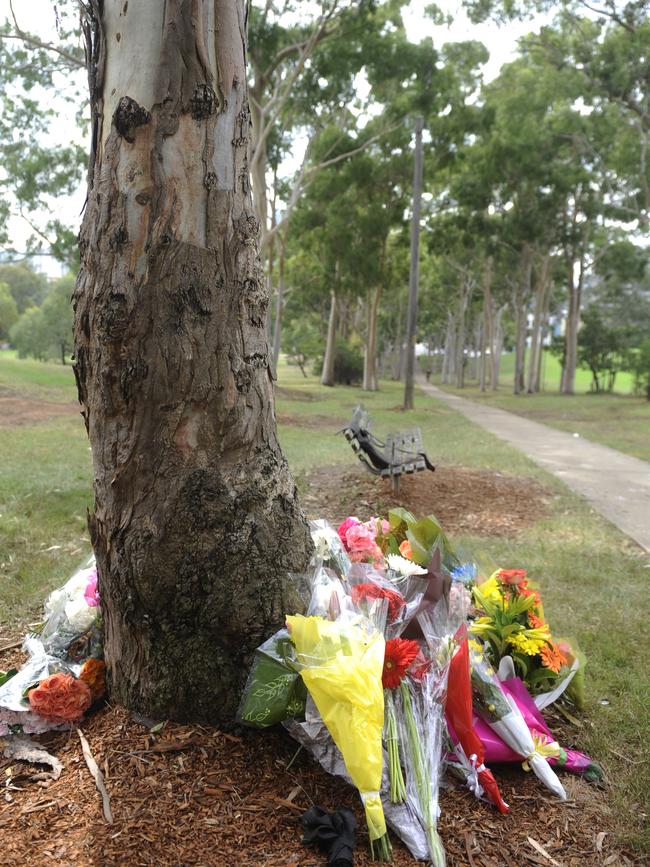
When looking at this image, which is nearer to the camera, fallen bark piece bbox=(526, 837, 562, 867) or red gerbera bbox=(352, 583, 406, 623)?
fallen bark piece bbox=(526, 837, 562, 867)

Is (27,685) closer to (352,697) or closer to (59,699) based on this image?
(59,699)

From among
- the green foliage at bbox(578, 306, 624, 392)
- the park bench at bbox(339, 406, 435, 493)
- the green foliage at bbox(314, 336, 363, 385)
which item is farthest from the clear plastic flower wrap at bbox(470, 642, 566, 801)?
the green foliage at bbox(578, 306, 624, 392)

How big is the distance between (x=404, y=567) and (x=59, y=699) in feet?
4.30

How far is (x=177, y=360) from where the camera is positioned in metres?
2.20

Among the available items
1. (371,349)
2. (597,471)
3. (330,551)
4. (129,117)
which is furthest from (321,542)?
(371,349)

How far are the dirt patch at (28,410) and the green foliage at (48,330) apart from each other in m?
22.9

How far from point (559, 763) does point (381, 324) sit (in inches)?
1924

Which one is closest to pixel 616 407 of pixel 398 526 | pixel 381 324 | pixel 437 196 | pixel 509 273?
pixel 437 196

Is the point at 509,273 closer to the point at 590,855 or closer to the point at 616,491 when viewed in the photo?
the point at 616,491

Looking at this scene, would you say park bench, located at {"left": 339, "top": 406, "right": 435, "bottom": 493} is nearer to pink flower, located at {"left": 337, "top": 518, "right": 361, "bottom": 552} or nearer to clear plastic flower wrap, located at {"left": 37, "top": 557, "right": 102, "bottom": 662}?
pink flower, located at {"left": 337, "top": 518, "right": 361, "bottom": 552}

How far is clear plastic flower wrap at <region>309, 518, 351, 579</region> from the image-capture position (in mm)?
2637

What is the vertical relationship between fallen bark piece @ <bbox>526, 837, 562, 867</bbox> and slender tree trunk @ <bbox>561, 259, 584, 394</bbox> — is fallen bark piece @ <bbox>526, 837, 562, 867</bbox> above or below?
below

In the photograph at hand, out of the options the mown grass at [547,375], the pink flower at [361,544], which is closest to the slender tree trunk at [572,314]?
the mown grass at [547,375]

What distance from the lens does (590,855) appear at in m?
2.11
